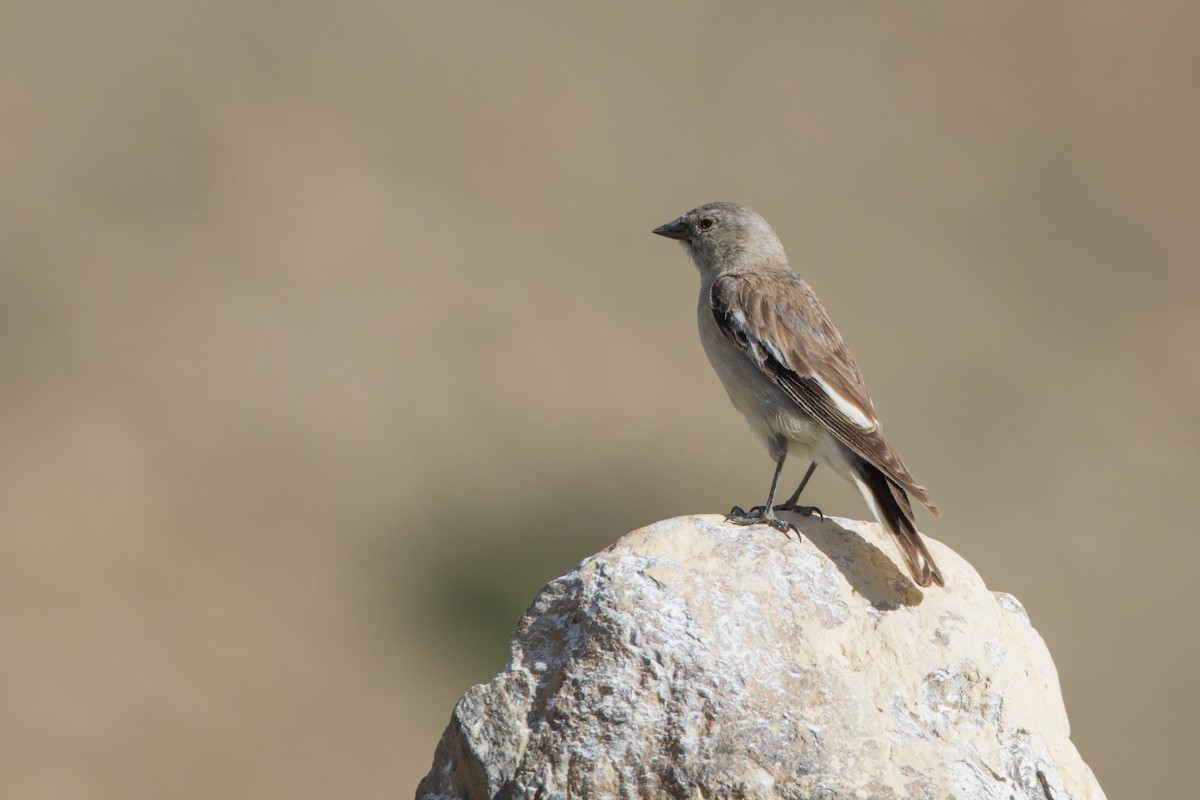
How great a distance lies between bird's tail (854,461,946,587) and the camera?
19.0ft

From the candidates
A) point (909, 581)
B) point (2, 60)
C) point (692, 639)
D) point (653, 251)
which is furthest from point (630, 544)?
point (2, 60)

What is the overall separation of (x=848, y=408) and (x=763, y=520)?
0.99m

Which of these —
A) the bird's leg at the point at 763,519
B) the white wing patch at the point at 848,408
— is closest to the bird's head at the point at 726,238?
the white wing patch at the point at 848,408

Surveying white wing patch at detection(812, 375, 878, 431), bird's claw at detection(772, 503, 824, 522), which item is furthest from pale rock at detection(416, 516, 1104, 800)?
white wing patch at detection(812, 375, 878, 431)

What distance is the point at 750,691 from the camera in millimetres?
4996

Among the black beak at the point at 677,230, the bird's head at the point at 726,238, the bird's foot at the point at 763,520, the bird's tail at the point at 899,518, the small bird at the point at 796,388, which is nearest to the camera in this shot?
the bird's tail at the point at 899,518

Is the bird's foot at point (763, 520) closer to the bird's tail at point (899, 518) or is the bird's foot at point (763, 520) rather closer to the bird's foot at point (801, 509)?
the bird's foot at point (801, 509)

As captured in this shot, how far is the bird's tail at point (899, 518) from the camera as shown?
5801 millimetres

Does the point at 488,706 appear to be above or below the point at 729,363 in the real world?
below

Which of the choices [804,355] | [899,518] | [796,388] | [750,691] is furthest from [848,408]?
[750,691]

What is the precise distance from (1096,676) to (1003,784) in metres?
12.8

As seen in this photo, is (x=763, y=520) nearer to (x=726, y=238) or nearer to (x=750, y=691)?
(x=750, y=691)

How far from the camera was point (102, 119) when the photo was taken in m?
21.7

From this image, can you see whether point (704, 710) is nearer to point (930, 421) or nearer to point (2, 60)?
point (930, 421)
